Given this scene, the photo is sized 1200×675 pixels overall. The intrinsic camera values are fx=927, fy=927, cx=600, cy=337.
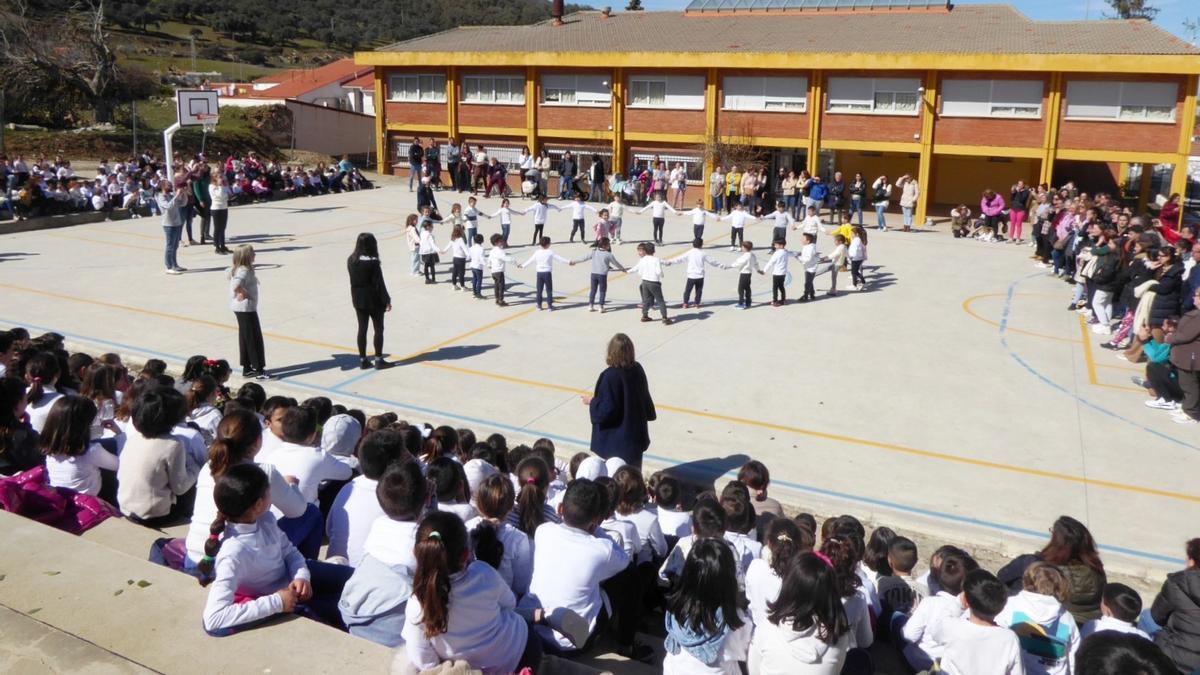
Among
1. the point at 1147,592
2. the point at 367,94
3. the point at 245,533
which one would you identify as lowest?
the point at 1147,592

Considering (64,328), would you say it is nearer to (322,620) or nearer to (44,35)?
(322,620)

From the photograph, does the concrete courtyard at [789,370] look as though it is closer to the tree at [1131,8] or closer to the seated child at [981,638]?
the seated child at [981,638]

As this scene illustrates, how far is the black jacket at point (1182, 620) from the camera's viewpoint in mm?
5395

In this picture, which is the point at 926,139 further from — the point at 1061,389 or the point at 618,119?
the point at 1061,389

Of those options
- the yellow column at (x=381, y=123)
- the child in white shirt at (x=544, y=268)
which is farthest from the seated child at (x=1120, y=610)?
the yellow column at (x=381, y=123)

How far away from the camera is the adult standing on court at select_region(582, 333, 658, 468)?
8.72 metres

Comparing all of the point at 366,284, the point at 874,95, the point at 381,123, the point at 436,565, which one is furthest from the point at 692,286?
the point at 381,123

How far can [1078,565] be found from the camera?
20.0ft

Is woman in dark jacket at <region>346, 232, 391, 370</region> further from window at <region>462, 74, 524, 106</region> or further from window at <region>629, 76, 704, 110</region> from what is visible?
window at <region>462, 74, 524, 106</region>

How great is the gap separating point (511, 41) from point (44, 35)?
22.8 metres

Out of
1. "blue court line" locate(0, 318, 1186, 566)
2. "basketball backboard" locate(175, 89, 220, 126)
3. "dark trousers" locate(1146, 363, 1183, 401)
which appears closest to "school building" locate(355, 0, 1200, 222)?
"basketball backboard" locate(175, 89, 220, 126)

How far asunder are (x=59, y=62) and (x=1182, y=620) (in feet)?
160

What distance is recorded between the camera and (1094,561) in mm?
6219

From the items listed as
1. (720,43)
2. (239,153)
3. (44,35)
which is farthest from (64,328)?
(44,35)
